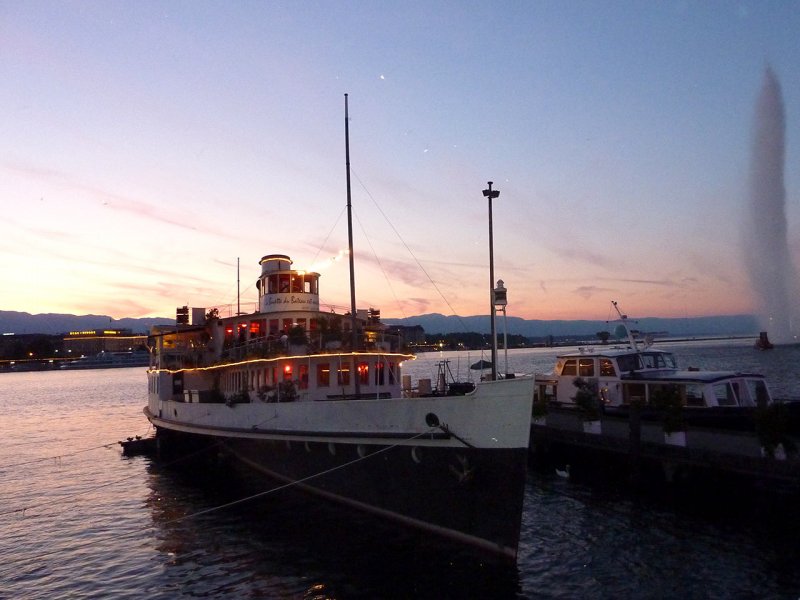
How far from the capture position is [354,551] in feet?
52.1

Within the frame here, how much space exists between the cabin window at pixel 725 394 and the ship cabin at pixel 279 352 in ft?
41.6

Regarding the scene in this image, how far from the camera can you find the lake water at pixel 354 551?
13.8 m

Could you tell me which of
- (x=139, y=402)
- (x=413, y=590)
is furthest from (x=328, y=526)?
(x=139, y=402)

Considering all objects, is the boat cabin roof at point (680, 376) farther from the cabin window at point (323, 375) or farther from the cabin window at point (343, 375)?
the cabin window at point (323, 375)

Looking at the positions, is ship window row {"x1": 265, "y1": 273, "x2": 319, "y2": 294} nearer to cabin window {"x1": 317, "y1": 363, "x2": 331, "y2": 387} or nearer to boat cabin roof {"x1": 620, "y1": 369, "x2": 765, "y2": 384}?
cabin window {"x1": 317, "y1": 363, "x2": 331, "y2": 387}

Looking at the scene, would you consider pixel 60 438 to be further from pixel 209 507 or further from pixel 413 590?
pixel 413 590

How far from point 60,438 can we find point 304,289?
1241 inches

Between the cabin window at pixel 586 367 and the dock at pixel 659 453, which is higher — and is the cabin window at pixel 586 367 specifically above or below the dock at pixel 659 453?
above

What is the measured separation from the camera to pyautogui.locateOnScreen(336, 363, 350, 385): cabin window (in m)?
21.8

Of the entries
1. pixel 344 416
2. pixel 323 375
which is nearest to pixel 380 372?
pixel 323 375

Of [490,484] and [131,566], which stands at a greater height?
[490,484]

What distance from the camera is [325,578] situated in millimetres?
14539

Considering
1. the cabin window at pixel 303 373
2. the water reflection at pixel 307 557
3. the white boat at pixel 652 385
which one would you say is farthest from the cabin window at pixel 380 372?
the white boat at pixel 652 385

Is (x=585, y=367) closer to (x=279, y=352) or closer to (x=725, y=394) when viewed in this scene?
(x=725, y=394)
